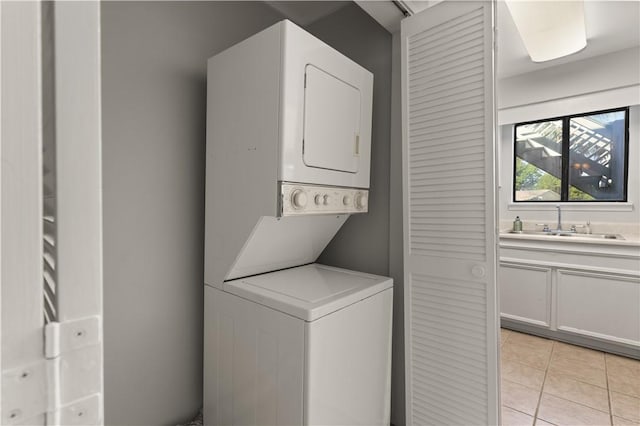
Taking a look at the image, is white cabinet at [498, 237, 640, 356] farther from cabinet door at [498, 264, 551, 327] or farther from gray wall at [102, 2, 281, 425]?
gray wall at [102, 2, 281, 425]

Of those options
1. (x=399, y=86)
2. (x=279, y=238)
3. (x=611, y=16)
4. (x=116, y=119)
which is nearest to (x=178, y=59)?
(x=116, y=119)

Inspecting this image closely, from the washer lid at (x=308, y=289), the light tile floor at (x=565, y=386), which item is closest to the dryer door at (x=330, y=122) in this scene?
the washer lid at (x=308, y=289)

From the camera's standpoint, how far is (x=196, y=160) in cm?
192

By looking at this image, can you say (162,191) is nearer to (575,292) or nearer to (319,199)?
(319,199)

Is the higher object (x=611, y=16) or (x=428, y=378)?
(x=611, y=16)

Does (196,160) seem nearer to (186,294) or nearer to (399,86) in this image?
(186,294)

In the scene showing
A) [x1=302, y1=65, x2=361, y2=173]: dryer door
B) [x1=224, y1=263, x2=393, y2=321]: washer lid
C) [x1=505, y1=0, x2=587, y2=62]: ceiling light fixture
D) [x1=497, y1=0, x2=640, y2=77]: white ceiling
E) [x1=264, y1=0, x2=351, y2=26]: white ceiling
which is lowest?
[x1=224, y1=263, x2=393, y2=321]: washer lid

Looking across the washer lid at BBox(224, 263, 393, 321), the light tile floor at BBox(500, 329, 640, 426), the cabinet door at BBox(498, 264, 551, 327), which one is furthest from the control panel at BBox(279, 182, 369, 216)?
the cabinet door at BBox(498, 264, 551, 327)

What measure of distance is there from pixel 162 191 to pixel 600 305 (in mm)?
3768

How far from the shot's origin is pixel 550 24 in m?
2.25

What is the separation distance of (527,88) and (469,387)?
352cm

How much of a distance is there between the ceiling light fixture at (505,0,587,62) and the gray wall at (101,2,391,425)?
102 centimetres

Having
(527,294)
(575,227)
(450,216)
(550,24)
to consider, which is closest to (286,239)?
(450,216)

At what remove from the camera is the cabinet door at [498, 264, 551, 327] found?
3326 millimetres
